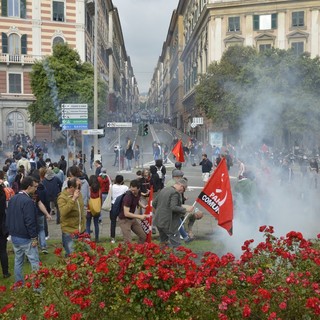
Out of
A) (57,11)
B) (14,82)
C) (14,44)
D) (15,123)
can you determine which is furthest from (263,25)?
(15,123)

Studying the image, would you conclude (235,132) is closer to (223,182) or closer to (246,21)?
(246,21)

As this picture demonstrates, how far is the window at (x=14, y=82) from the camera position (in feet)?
131

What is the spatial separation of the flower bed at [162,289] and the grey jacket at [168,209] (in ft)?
7.68

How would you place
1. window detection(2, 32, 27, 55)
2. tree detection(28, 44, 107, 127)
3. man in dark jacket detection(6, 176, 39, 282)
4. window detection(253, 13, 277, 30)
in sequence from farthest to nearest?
window detection(253, 13, 277, 30) → window detection(2, 32, 27, 55) → tree detection(28, 44, 107, 127) → man in dark jacket detection(6, 176, 39, 282)

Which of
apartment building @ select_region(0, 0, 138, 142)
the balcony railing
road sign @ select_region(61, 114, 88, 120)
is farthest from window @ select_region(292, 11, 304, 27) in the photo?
road sign @ select_region(61, 114, 88, 120)

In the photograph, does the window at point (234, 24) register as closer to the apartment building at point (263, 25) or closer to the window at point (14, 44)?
the apartment building at point (263, 25)

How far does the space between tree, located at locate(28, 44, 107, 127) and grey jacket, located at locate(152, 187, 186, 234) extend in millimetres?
27467

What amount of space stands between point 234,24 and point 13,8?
2038 centimetres

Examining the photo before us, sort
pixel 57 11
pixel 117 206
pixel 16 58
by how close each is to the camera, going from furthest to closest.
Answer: pixel 57 11 → pixel 16 58 → pixel 117 206

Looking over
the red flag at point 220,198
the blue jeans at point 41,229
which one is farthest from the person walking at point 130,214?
the blue jeans at point 41,229

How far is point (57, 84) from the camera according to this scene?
110ft

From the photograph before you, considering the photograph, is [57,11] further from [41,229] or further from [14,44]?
[41,229]

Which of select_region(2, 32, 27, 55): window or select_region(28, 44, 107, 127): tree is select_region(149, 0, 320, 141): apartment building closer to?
select_region(28, 44, 107, 127): tree

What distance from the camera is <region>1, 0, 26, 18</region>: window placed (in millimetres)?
39375
